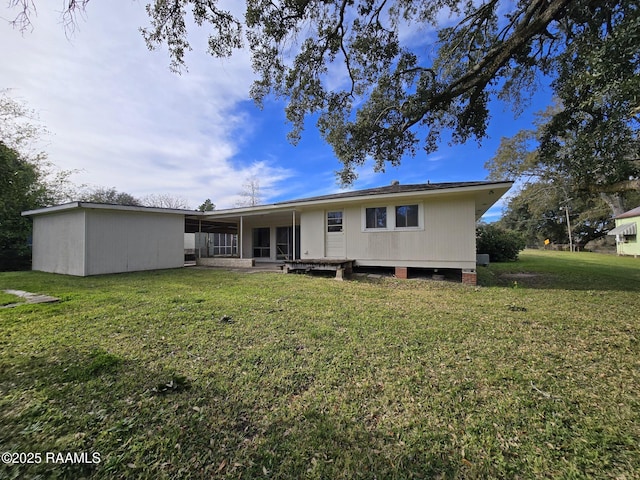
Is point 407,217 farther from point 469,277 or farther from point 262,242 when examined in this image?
point 262,242

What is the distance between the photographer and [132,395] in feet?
7.42


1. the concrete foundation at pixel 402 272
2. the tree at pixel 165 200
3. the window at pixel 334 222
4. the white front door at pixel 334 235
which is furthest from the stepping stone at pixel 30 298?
the tree at pixel 165 200

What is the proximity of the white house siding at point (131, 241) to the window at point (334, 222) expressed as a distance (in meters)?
7.13

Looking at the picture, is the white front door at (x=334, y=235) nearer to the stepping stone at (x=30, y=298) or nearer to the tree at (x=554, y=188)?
the tree at (x=554, y=188)

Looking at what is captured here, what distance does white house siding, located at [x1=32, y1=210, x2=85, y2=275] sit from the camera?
9.57 meters

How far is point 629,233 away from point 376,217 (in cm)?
2518

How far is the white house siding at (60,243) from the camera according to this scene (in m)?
9.57

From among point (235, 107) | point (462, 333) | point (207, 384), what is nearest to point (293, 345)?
point (207, 384)

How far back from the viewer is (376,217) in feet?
29.4

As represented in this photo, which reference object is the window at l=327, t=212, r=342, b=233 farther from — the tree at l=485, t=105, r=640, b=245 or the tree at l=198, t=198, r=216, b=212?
the tree at l=198, t=198, r=216, b=212

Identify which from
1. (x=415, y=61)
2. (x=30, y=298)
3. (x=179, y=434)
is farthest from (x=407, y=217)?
(x=30, y=298)

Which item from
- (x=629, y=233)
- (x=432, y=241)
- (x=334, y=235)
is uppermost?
(x=629, y=233)

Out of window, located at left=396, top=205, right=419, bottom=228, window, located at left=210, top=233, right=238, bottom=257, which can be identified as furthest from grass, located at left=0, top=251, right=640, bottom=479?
window, located at left=210, top=233, right=238, bottom=257

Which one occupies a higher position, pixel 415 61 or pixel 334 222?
pixel 415 61
